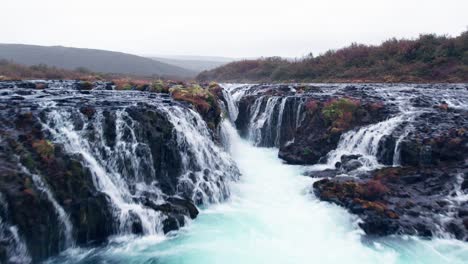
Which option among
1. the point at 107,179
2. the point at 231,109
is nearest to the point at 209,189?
the point at 107,179

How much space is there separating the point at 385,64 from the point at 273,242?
37889 mm

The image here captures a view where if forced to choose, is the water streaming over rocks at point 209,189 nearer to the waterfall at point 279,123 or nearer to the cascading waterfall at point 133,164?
the cascading waterfall at point 133,164

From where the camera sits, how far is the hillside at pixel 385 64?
1432 inches

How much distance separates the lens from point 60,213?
8.69 meters

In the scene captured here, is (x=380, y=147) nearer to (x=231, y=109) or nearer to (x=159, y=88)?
(x=231, y=109)

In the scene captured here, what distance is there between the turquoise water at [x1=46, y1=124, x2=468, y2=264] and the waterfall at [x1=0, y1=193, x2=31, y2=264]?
0.89 metres

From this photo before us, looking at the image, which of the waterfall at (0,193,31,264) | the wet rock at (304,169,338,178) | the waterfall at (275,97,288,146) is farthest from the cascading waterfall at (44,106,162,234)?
the waterfall at (275,97,288,146)

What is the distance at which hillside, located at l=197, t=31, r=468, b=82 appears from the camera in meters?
36.4

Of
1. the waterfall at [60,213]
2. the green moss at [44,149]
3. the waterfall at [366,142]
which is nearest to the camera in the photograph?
the waterfall at [60,213]

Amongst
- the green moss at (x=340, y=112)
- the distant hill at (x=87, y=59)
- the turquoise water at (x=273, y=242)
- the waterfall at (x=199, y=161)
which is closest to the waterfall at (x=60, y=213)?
the turquoise water at (x=273, y=242)

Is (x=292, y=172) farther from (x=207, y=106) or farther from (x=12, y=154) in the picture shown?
(x=12, y=154)

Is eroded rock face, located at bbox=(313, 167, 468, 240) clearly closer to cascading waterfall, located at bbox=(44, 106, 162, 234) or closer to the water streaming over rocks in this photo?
the water streaming over rocks

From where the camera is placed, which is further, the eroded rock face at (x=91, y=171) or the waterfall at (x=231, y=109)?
the waterfall at (x=231, y=109)

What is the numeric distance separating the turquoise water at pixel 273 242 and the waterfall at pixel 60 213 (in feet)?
0.94
